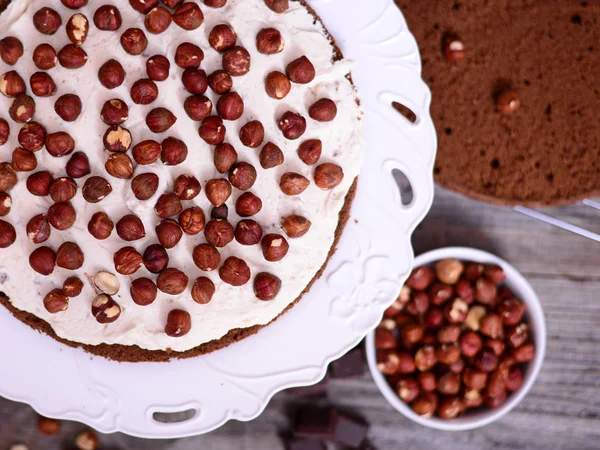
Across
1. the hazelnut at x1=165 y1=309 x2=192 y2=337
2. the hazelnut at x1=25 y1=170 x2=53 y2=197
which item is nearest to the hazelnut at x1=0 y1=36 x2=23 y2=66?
the hazelnut at x1=25 y1=170 x2=53 y2=197

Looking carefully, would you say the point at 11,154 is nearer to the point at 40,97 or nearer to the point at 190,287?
the point at 40,97

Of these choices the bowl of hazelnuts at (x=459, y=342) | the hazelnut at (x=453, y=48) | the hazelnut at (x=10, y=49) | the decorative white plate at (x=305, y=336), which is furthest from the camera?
the bowl of hazelnuts at (x=459, y=342)

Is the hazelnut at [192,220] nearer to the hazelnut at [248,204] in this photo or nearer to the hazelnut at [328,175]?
the hazelnut at [248,204]

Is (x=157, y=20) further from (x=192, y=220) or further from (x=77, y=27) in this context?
(x=192, y=220)

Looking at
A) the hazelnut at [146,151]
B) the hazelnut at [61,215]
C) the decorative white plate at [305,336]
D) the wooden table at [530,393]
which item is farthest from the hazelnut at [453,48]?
the hazelnut at [61,215]

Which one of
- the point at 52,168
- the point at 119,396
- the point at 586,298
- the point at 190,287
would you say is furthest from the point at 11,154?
the point at 586,298

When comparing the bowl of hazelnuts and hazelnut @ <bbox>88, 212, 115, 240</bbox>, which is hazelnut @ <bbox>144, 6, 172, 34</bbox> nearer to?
hazelnut @ <bbox>88, 212, 115, 240</bbox>
